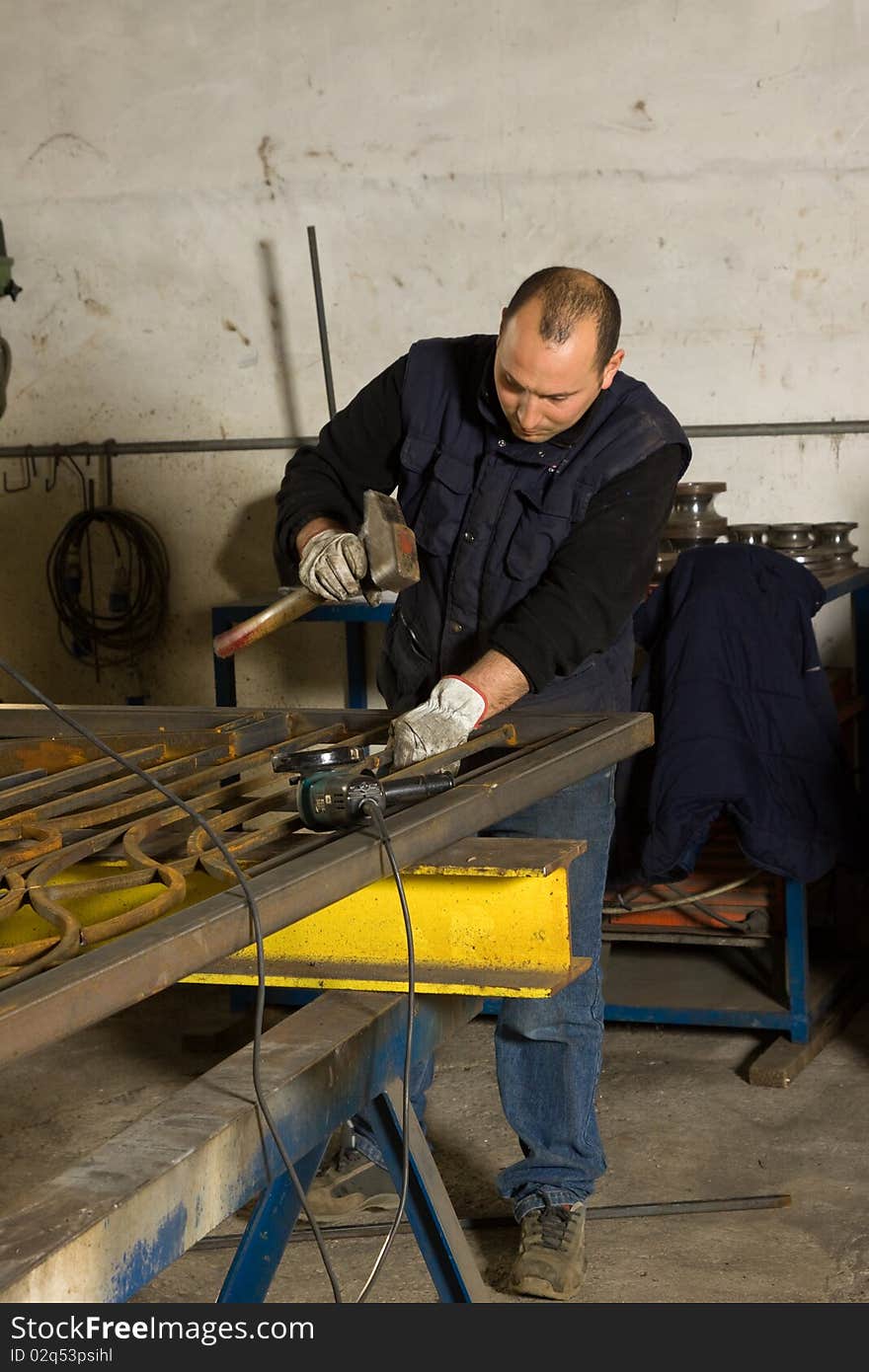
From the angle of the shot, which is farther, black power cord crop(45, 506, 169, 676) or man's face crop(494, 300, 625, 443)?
black power cord crop(45, 506, 169, 676)

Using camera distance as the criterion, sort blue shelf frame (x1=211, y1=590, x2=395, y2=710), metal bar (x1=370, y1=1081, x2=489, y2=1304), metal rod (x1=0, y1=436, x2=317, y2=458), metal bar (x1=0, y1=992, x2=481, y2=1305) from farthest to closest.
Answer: metal rod (x1=0, y1=436, x2=317, y2=458) < blue shelf frame (x1=211, y1=590, x2=395, y2=710) < metal bar (x1=370, y1=1081, x2=489, y2=1304) < metal bar (x1=0, y1=992, x2=481, y2=1305)

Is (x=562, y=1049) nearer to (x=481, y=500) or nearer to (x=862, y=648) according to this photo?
(x=481, y=500)

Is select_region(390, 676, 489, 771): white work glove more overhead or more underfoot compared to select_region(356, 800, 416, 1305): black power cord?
more overhead

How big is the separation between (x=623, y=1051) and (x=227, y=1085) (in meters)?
1.87

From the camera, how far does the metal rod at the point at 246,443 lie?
3600mm

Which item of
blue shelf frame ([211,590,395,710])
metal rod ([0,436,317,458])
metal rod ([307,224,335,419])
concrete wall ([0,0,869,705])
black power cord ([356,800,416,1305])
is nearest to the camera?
black power cord ([356,800,416,1305])

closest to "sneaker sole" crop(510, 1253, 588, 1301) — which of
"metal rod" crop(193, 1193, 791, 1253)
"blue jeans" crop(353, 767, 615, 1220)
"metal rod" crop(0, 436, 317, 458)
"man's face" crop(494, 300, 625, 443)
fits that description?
"blue jeans" crop(353, 767, 615, 1220)

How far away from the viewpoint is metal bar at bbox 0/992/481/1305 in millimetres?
1146

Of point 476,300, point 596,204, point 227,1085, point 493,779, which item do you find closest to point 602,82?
point 596,204

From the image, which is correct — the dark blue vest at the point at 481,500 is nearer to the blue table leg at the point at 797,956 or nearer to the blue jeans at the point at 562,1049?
the blue jeans at the point at 562,1049

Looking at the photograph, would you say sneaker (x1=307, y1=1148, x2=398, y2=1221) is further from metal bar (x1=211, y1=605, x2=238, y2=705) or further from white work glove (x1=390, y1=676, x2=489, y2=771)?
metal bar (x1=211, y1=605, x2=238, y2=705)

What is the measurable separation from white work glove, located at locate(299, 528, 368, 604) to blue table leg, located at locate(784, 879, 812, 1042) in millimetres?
1358

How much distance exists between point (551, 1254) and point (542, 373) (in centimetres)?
122

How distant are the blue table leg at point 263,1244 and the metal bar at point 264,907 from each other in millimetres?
336
